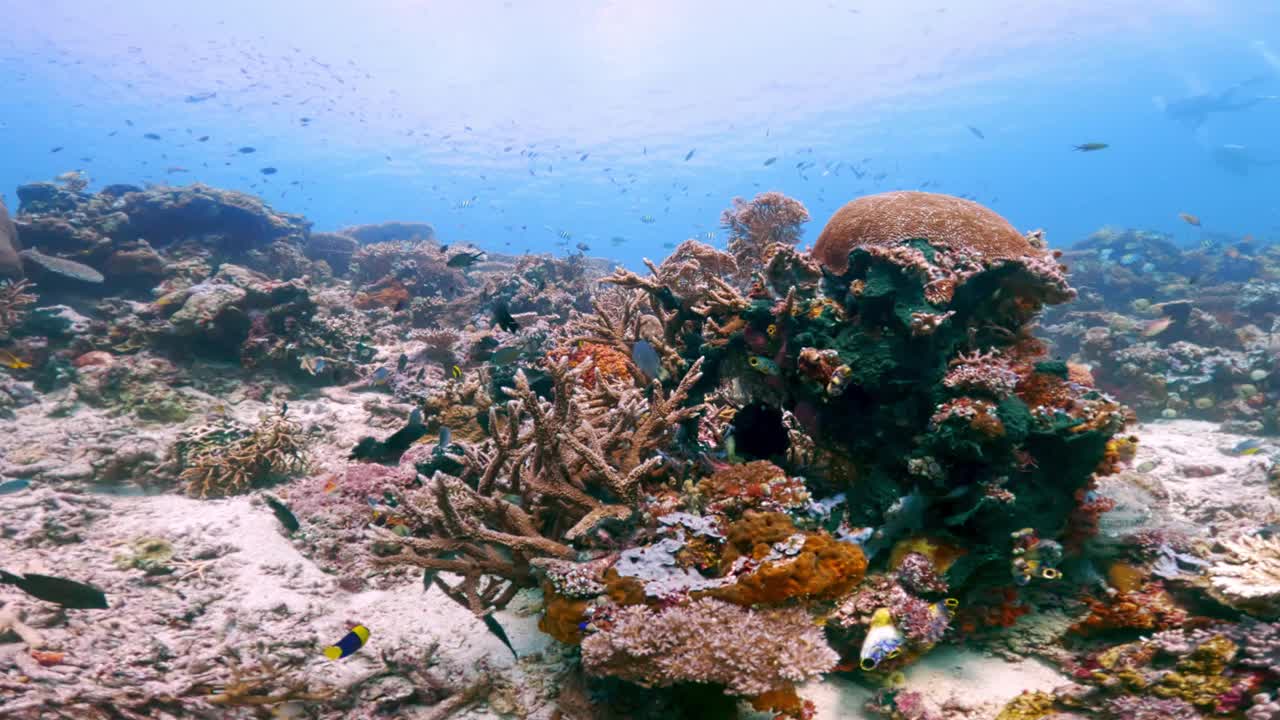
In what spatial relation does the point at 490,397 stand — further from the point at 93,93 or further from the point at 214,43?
the point at 93,93

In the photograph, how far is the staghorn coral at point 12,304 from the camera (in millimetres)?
8609

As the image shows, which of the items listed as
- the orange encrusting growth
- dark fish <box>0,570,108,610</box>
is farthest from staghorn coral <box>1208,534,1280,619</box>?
dark fish <box>0,570,108,610</box>

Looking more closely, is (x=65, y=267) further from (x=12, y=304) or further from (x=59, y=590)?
(x=59, y=590)

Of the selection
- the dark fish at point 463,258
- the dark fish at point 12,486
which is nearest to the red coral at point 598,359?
the dark fish at point 463,258

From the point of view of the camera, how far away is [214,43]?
165 ft

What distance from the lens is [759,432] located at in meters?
4.76

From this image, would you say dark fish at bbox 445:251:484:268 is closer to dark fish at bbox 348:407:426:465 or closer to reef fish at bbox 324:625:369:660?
dark fish at bbox 348:407:426:465

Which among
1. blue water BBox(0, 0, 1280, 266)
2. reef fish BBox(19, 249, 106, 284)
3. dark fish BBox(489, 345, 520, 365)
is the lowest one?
dark fish BBox(489, 345, 520, 365)

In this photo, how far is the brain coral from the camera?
15.9 ft

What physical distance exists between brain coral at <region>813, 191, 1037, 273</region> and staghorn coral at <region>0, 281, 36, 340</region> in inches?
494

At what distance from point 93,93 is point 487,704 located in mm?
79752

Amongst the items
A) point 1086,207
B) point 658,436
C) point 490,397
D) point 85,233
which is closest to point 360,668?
point 658,436

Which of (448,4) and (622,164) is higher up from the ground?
(448,4)

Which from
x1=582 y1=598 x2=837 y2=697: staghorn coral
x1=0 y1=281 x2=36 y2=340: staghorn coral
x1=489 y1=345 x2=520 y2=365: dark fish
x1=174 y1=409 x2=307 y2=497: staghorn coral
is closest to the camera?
x1=582 y1=598 x2=837 y2=697: staghorn coral
